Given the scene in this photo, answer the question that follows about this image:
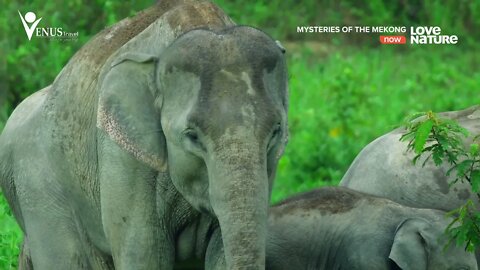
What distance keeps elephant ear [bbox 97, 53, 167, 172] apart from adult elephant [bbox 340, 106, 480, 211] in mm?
1968

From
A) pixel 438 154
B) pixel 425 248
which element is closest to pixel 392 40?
pixel 425 248

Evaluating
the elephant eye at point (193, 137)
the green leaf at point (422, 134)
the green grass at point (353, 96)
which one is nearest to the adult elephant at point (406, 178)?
the green leaf at point (422, 134)

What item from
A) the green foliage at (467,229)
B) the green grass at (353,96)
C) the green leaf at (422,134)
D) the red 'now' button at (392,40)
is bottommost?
the green foliage at (467,229)

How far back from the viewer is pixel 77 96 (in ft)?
20.6

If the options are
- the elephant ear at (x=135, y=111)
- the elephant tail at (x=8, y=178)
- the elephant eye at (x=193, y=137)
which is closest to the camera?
the elephant eye at (x=193, y=137)

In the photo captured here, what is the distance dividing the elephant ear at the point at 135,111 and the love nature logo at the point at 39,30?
5407 millimetres

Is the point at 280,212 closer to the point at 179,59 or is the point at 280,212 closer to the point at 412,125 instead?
the point at 412,125

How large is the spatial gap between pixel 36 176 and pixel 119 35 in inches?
25.1

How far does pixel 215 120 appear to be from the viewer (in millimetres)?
5340

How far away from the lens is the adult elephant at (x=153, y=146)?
5.31m

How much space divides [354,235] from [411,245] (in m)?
0.30

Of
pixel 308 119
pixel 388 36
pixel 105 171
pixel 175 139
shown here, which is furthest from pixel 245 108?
pixel 388 36

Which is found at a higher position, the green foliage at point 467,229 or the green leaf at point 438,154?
the green leaf at point 438,154

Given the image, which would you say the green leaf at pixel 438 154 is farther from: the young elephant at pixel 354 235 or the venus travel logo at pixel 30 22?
the venus travel logo at pixel 30 22
